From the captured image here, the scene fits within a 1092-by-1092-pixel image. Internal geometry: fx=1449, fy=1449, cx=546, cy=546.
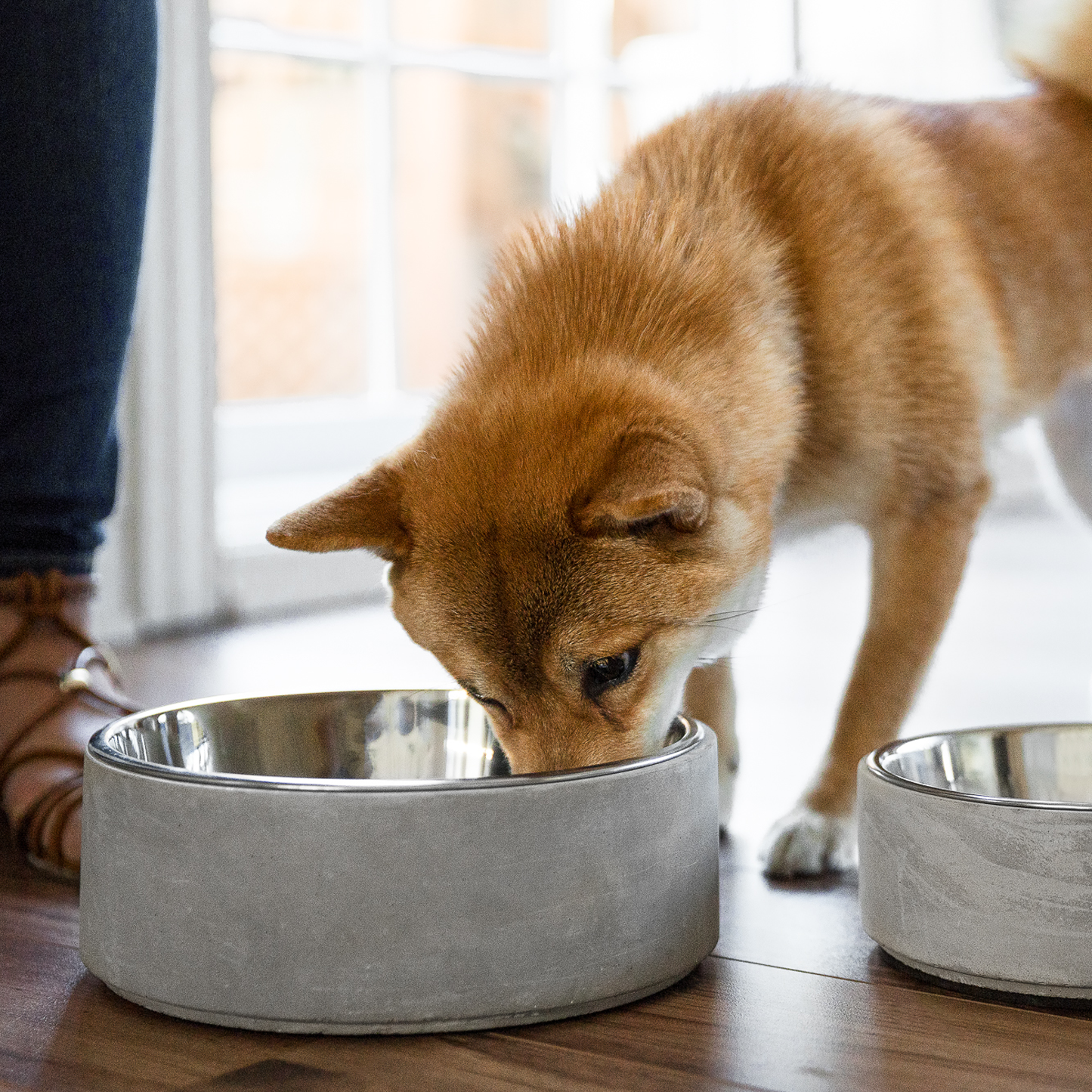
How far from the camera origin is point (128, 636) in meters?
2.58

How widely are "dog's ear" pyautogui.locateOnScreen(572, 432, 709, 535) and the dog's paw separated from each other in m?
0.35

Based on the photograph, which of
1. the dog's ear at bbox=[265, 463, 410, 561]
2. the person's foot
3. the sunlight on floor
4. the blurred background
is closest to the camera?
the dog's ear at bbox=[265, 463, 410, 561]

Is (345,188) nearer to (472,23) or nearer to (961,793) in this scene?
(472,23)

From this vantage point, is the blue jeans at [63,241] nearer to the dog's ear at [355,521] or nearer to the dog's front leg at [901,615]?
the dog's ear at [355,521]

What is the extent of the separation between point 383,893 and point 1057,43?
62.2 inches

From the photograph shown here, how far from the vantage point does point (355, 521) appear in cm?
121

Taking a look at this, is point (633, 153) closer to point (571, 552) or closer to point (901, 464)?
point (901, 464)

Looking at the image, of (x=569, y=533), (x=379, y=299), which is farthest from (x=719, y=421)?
(x=379, y=299)

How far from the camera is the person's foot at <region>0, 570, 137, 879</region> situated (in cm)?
130

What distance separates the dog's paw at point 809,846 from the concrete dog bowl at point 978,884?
0.87 feet

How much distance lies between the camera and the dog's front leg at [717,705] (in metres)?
1.54

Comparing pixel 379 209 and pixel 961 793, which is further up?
pixel 379 209

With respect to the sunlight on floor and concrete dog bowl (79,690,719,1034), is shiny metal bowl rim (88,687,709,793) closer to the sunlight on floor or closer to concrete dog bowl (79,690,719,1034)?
concrete dog bowl (79,690,719,1034)

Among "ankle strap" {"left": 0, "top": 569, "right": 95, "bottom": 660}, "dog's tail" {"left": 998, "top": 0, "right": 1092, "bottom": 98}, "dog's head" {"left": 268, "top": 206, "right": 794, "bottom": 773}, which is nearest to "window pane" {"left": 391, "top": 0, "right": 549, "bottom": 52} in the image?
"dog's tail" {"left": 998, "top": 0, "right": 1092, "bottom": 98}
